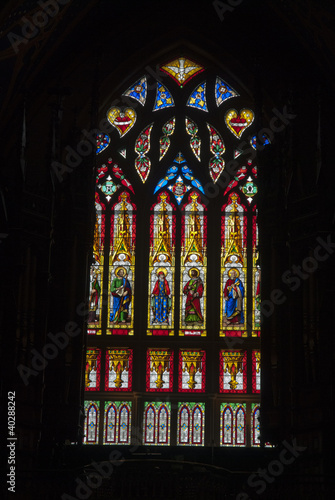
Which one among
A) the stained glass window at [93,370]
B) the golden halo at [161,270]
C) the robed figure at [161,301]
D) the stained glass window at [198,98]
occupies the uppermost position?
the stained glass window at [198,98]

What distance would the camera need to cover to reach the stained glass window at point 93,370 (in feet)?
64.3

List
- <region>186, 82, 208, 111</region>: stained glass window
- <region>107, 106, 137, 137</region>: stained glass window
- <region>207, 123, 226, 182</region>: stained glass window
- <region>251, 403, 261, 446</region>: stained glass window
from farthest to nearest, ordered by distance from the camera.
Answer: <region>186, 82, 208, 111</region>: stained glass window < <region>107, 106, 137, 137</region>: stained glass window < <region>207, 123, 226, 182</region>: stained glass window < <region>251, 403, 261, 446</region>: stained glass window

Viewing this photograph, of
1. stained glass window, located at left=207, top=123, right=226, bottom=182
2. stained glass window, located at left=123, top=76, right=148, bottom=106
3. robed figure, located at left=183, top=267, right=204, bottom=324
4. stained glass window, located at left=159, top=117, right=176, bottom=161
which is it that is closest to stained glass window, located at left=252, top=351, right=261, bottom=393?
robed figure, located at left=183, top=267, right=204, bottom=324

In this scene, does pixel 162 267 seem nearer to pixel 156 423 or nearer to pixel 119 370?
pixel 119 370

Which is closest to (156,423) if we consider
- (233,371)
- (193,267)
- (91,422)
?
(91,422)

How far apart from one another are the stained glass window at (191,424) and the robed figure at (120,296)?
2.04 meters

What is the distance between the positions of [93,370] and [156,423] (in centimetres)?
155

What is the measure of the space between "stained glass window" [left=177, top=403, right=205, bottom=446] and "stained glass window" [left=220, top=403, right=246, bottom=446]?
37cm

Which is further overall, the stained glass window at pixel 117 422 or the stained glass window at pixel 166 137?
the stained glass window at pixel 166 137

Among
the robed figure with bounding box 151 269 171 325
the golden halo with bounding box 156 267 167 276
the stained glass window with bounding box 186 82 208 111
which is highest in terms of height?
the stained glass window with bounding box 186 82 208 111

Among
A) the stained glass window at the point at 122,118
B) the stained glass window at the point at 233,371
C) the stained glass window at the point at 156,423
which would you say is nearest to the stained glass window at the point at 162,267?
the stained glass window at the point at 233,371

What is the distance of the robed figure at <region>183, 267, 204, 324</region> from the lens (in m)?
20.0

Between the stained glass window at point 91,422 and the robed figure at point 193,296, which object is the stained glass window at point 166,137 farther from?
the stained glass window at point 91,422

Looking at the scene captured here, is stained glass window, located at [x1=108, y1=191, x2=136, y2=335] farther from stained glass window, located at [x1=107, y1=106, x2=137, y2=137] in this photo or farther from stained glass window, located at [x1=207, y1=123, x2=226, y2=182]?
stained glass window, located at [x1=207, y1=123, x2=226, y2=182]
